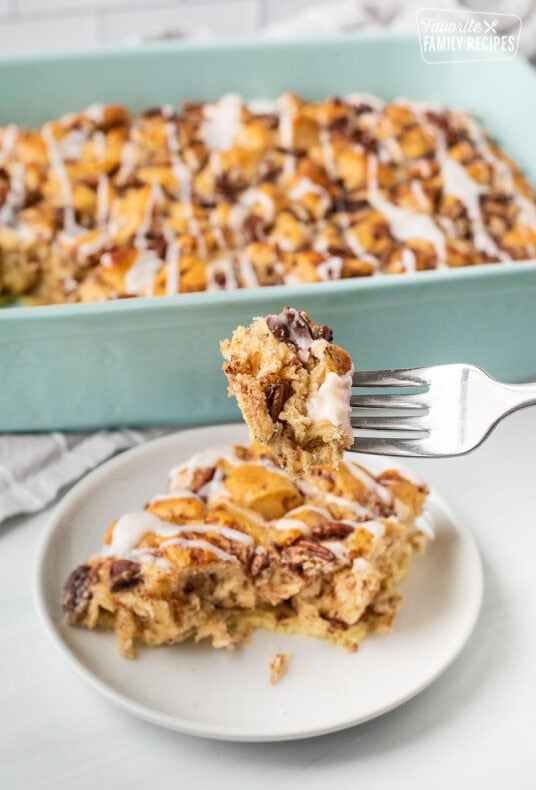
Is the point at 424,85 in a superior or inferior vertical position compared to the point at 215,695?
superior

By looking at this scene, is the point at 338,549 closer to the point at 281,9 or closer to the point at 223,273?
the point at 223,273

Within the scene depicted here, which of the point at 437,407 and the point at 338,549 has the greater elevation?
the point at 437,407

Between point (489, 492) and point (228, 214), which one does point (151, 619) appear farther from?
point (228, 214)

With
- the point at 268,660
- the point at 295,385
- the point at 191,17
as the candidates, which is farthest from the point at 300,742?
the point at 191,17

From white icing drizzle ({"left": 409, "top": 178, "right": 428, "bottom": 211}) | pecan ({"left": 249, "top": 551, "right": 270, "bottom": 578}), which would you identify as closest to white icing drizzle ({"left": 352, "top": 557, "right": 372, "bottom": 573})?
pecan ({"left": 249, "top": 551, "right": 270, "bottom": 578})

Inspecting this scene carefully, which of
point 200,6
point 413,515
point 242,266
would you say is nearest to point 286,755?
point 413,515

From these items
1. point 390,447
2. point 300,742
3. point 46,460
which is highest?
point 390,447
